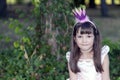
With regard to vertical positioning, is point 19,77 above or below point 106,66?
below

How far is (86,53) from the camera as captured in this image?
427 cm

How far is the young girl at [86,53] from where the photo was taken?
13.6 feet

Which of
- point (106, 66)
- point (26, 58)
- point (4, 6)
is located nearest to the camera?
point (106, 66)

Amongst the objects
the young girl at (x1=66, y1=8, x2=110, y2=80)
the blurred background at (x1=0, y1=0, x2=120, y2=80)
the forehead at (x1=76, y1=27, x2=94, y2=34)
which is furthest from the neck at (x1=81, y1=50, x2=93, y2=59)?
the blurred background at (x1=0, y1=0, x2=120, y2=80)

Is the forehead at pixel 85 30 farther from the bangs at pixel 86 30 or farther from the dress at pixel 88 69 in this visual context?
the dress at pixel 88 69

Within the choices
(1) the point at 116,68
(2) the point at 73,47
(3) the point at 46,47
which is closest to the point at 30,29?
(3) the point at 46,47

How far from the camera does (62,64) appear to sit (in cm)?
594

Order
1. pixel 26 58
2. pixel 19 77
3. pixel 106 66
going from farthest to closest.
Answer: pixel 26 58
pixel 19 77
pixel 106 66

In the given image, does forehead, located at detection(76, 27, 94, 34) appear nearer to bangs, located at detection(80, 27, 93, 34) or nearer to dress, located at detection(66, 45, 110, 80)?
bangs, located at detection(80, 27, 93, 34)

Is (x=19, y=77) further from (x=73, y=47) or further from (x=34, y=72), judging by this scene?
(x=73, y=47)

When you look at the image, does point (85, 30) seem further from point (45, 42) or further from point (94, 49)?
point (45, 42)

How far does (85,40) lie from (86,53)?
8.0 inches

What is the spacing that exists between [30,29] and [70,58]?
6.74 feet

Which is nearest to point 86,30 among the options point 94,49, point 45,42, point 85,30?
point 85,30
